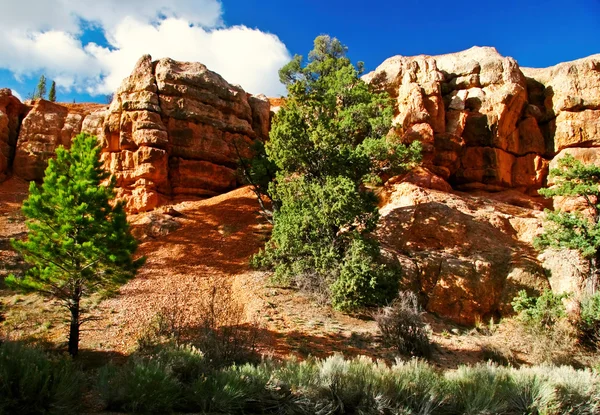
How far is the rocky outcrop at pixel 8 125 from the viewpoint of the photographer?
28891 millimetres

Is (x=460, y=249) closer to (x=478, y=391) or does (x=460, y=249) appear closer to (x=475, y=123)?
(x=478, y=391)

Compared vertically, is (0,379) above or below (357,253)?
below

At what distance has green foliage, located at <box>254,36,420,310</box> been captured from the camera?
50.9 feet

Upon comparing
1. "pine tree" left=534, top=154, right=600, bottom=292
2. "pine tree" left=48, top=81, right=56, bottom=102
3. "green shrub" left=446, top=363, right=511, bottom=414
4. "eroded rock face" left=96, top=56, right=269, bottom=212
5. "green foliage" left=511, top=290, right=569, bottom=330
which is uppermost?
"pine tree" left=48, top=81, right=56, bottom=102

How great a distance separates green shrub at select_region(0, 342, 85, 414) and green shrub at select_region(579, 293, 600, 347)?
51.0 ft

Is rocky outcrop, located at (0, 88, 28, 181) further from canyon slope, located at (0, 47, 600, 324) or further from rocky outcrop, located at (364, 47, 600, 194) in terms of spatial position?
rocky outcrop, located at (364, 47, 600, 194)

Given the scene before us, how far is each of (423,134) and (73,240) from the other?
62.3 feet

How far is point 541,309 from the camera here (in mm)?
14883

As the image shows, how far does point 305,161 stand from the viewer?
1875 centimetres

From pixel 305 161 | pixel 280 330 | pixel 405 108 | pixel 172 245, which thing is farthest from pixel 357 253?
pixel 405 108

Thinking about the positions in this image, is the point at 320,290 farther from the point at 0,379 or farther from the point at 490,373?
the point at 0,379

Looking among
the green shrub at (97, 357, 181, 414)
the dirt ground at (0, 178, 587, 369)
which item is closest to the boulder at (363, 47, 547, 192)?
the dirt ground at (0, 178, 587, 369)

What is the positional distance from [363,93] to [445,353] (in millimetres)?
13902

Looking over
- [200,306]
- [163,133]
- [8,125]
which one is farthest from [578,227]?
[8,125]
